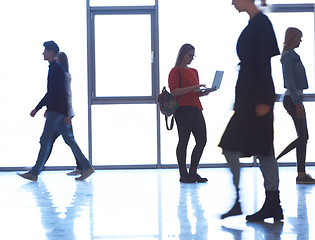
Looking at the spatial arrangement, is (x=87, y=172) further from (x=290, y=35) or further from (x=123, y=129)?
(x=290, y=35)

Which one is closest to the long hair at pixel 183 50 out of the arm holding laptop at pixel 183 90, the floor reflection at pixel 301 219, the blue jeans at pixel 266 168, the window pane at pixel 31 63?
the arm holding laptop at pixel 183 90

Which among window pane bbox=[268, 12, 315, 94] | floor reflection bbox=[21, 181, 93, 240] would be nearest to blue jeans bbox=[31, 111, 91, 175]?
floor reflection bbox=[21, 181, 93, 240]

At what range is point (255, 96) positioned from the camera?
9.66 ft

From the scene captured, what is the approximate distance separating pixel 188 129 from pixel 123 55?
1899 mm

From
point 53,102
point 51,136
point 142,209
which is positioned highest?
point 53,102

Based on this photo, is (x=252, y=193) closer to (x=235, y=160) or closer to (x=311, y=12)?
(x=235, y=160)

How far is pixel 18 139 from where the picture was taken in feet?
20.8

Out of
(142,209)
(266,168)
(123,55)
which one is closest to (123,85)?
(123,55)

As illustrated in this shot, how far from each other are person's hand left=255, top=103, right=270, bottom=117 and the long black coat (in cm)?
2

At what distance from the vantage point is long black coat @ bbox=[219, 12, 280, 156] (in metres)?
2.93

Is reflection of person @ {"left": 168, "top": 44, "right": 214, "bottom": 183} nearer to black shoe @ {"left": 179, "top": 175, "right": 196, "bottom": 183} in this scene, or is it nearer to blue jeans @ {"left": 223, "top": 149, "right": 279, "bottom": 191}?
black shoe @ {"left": 179, "top": 175, "right": 196, "bottom": 183}

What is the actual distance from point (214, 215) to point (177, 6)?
363 centimetres

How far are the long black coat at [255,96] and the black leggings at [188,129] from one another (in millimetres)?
1898

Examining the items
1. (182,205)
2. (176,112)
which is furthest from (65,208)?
(176,112)
